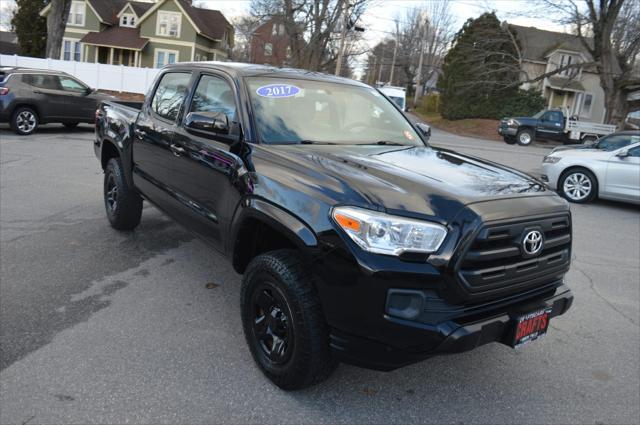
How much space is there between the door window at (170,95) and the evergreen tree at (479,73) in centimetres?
3106

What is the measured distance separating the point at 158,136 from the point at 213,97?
81 cm

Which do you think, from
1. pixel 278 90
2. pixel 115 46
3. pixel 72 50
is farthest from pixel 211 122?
pixel 72 50

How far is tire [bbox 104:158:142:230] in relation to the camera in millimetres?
5664

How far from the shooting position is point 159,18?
44.6 meters

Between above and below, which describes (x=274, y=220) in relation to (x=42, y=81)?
below

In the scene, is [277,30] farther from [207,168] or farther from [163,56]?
[207,168]

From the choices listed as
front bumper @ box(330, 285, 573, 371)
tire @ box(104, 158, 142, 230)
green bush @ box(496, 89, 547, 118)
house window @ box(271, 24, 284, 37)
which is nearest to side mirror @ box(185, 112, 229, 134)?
front bumper @ box(330, 285, 573, 371)

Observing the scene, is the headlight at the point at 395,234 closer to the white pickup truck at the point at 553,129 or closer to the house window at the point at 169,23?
the white pickup truck at the point at 553,129

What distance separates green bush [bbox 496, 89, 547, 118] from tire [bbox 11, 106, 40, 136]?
31.0 meters

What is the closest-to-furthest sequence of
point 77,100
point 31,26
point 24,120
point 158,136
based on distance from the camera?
point 158,136, point 24,120, point 77,100, point 31,26

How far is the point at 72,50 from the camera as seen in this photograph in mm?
46156

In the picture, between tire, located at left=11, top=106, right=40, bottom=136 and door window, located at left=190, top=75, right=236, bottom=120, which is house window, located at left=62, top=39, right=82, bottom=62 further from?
door window, located at left=190, top=75, right=236, bottom=120

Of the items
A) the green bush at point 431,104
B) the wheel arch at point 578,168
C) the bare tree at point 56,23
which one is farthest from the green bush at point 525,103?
the wheel arch at point 578,168

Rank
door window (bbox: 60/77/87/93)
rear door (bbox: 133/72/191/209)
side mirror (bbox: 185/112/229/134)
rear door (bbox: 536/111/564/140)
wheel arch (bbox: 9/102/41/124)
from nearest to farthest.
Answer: side mirror (bbox: 185/112/229/134) → rear door (bbox: 133/72/191/209) → wheel arch (bbox: 9/102/41/124) → door window (bbox: 60/77/87/93) → rear door (bbox: 536/111/564/140)
